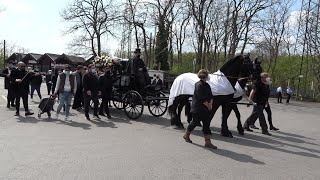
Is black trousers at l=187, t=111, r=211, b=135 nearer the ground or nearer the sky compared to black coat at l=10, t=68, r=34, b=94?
nearer the ground

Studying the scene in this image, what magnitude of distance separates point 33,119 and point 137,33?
34355 millimetres

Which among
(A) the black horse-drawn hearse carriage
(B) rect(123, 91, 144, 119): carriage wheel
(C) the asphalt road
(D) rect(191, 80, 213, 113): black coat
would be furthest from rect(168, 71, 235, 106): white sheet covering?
(D) rect(191, 80, 213, 113): black coat

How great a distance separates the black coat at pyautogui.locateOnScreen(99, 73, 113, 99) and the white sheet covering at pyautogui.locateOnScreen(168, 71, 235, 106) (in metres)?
2.88

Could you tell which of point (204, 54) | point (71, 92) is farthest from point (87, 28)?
point (71, 92)

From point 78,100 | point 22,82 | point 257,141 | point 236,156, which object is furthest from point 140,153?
point 78,100

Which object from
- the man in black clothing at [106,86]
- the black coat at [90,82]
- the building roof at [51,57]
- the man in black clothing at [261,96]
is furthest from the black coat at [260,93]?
the building roof at [51,57]

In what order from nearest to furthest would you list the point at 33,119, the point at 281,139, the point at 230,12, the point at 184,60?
the point at 281,139 < the point at 33,119 < the point at 230,12 < the point at 184,60

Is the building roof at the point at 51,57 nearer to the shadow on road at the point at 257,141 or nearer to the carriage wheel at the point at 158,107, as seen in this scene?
the carriage wheel at the point at 158,107

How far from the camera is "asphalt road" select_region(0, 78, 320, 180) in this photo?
21.5 ft

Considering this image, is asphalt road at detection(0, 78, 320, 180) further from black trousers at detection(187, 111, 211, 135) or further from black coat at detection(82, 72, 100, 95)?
black coat at detection(82, 72, 100, 95)

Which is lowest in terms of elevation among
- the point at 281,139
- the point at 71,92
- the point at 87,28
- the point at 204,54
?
the point at 281,139

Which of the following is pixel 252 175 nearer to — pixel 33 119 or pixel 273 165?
pixel 273 165

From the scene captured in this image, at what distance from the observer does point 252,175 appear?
21.8ft

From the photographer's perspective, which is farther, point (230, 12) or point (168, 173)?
point (230, 12)
